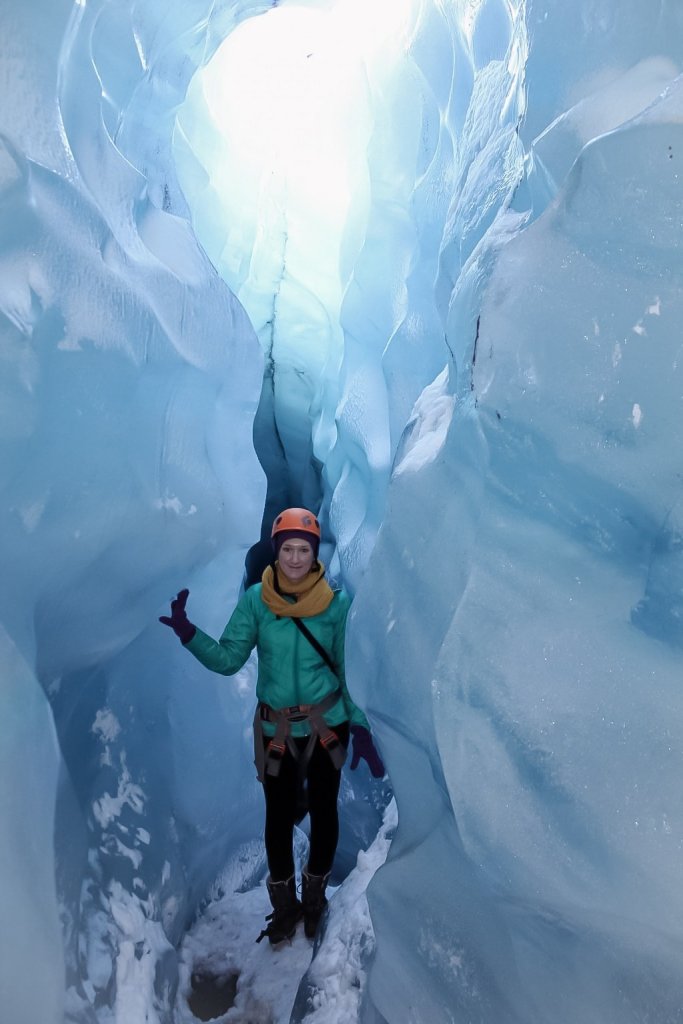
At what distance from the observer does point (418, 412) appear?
6.74 feet

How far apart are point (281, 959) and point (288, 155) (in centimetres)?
365

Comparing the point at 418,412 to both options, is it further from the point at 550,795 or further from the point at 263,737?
the point at 550,795

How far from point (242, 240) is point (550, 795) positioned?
3.42 meters

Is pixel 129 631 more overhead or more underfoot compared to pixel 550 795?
more underfoot

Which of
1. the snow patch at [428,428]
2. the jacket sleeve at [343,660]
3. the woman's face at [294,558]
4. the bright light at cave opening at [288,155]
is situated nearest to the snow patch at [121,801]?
the jacket sleeve at [343,660]

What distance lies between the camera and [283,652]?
1876 mm

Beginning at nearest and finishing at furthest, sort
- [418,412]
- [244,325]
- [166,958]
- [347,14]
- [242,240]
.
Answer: [166,958], [418,412], [244,325], [347,14], [242,240]

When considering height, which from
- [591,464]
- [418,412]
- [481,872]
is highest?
[591,464]

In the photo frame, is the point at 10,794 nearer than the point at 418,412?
Yes

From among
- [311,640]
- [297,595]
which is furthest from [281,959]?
[297,595]

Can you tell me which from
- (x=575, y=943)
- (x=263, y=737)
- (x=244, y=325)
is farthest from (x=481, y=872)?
(x=244, y=325)

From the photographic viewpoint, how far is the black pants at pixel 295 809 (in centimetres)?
191

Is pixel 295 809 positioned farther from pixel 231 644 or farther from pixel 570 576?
pixel 570 576

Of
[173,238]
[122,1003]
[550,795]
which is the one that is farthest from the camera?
[173,238]
